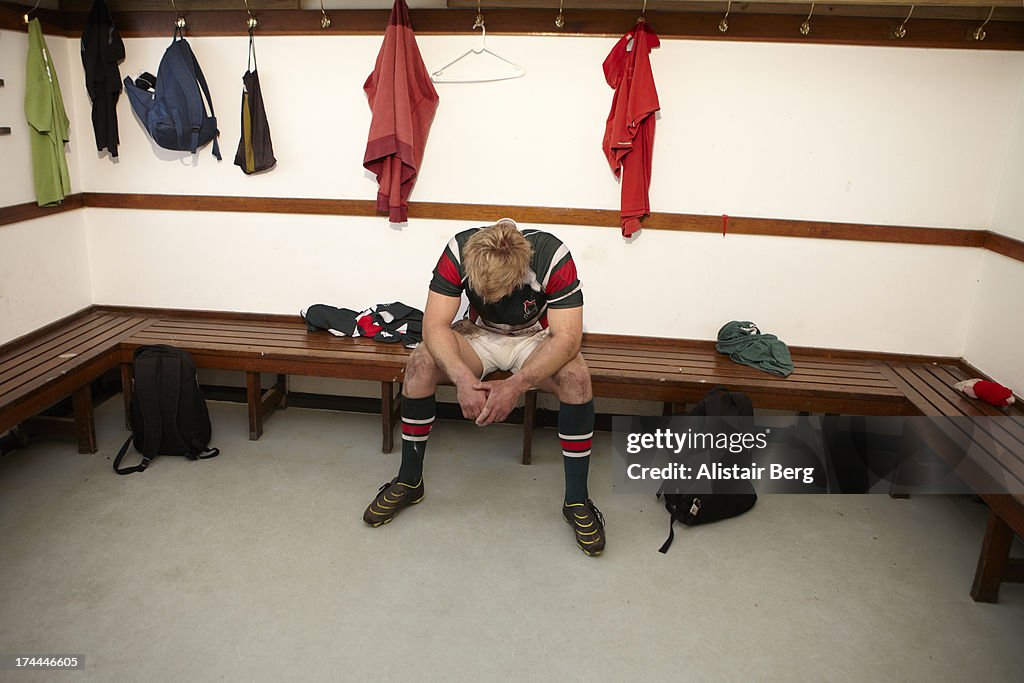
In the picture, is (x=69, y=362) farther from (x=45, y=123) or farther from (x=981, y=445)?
(x=981, y=445)

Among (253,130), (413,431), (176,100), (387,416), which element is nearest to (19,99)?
→ (176,100)

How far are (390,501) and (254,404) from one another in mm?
1003

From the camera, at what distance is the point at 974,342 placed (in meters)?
3.56

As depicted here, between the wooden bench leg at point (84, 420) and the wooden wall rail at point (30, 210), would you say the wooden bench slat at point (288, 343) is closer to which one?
the wooden bench leg at point (84, 420)

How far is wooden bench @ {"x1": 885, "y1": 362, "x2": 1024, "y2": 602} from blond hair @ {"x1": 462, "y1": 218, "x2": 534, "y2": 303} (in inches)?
67.4

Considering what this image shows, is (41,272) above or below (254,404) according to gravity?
above

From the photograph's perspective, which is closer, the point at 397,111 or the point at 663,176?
the point at 397,111

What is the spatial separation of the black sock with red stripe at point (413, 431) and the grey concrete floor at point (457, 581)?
167 millimetres

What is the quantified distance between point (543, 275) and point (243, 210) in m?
1.75

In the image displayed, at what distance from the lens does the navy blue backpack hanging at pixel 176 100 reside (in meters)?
3.56

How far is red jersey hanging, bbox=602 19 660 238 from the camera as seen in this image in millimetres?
3348

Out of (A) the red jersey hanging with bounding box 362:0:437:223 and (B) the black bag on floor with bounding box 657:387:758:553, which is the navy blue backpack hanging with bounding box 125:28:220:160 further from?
(B) the black bag on floor with bounding box 657:387:758:553

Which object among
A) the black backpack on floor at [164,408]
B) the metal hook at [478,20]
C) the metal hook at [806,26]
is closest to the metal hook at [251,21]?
the metal hook at [478,20]

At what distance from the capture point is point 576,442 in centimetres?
293
